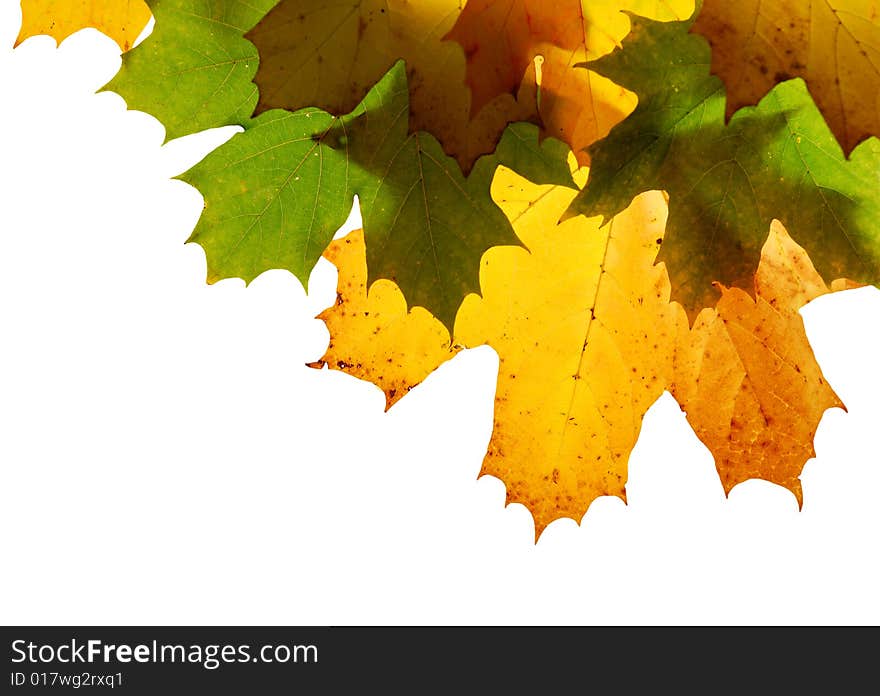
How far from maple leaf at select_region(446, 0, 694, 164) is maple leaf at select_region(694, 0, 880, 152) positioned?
0.41 feet

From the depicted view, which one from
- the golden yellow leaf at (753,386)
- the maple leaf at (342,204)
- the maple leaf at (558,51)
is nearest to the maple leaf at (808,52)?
the maple leaf at (558,51)

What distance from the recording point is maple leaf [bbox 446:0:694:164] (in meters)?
0.78

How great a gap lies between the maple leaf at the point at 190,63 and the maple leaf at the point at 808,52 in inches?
15.4

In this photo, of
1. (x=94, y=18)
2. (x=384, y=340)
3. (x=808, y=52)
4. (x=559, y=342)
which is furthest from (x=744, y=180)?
(x=94, y=18)

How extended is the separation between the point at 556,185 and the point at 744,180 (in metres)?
0.18

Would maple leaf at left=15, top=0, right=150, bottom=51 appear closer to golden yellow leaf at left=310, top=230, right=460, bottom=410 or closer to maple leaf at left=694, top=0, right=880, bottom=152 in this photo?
golden yellow leaf at left=310, top=230, right=460, bottom=410

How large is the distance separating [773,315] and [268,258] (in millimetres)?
532

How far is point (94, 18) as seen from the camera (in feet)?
3.00

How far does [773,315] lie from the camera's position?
3.47 feet

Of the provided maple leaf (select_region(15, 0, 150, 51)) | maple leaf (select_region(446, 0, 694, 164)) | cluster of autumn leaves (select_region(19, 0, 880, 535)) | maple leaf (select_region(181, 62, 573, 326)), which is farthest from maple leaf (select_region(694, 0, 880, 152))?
maple leaf (select_region(15, 0, 150, 51))

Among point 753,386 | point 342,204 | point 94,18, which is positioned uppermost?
point 94,18

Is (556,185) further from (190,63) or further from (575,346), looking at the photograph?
(190,63)

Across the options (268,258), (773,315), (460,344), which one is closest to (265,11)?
(268,258)

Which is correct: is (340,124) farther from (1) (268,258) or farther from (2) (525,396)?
(2) (525,396)
